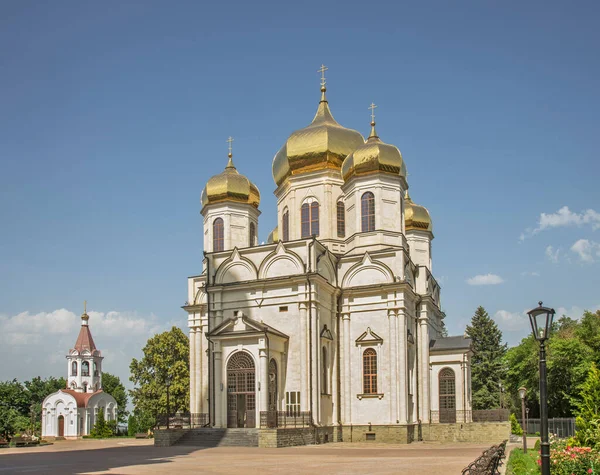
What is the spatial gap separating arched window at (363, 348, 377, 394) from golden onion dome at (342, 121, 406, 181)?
8.44 meters

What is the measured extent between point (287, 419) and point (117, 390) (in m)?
53.9

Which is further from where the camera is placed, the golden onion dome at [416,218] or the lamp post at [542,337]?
the golden onion dome at [416,218]

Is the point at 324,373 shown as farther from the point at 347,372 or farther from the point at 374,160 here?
the point at 374,160

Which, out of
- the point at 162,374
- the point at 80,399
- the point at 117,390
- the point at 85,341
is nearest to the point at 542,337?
the point at 162,374

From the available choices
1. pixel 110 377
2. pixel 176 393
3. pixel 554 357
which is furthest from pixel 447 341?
pixel 110 377

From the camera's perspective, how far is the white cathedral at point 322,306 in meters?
28.7

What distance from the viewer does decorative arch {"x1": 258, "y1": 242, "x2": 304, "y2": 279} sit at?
30.0 meters

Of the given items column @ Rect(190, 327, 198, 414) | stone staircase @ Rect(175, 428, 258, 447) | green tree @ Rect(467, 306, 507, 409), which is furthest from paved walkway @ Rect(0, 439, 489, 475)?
green tree @ Rect(467, 306, 507, 409)

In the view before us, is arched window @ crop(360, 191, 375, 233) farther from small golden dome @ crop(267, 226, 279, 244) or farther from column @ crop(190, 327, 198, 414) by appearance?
column @ crop(190, 327, 198, 414)

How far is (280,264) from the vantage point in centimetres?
3036

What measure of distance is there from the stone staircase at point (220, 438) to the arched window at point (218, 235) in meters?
10.6

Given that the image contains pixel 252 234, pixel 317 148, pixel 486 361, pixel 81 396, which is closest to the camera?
pixel 317 148

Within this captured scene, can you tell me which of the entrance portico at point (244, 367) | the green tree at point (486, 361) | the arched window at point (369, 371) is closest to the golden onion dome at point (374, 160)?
the arched window at point (369, 371)

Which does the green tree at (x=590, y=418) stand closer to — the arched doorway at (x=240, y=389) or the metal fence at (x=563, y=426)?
the metal fence at (x=563, y=426)
